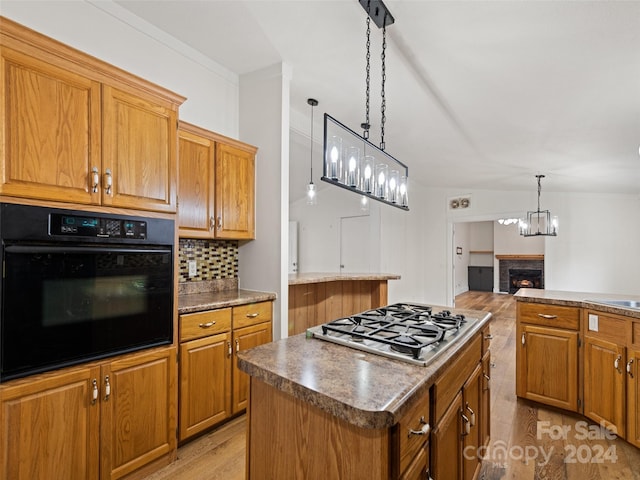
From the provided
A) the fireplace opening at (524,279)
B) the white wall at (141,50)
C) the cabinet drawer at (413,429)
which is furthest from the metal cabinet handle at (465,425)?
the fireplace opening at (524,279)

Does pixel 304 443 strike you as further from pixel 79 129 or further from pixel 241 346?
pixel 79 129

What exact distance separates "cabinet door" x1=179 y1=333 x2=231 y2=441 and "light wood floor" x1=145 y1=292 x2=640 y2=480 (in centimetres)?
15

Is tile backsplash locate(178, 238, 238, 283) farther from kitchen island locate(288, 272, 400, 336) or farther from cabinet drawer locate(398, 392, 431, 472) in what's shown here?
cabinet drawer locate(398, 392, 431, 472)

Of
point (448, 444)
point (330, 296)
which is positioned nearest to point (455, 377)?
point (448, 444)

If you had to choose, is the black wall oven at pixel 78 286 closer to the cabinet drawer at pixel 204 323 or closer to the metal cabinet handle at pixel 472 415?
the cabinet drawer at pixel 204 323

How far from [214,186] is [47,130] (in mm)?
1195

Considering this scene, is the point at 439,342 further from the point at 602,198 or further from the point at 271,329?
the point at 602,198

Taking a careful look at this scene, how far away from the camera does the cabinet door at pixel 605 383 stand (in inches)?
87.3

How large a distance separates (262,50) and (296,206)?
4848 mm

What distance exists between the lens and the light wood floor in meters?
1.94

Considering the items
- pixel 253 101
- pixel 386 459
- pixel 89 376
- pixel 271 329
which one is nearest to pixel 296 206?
pixel 253 101

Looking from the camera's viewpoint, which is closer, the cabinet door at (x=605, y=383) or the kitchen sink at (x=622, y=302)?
the cabinet door at (x=605, y=383)

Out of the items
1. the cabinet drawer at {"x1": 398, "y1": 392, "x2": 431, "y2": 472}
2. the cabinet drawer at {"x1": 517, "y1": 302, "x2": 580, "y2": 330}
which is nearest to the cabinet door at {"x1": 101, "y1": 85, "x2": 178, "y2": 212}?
the cabinet drawer at {"x1": 398, "y1": 392, "x2": 431, "y2": 472}

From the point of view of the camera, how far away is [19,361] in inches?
54.4
